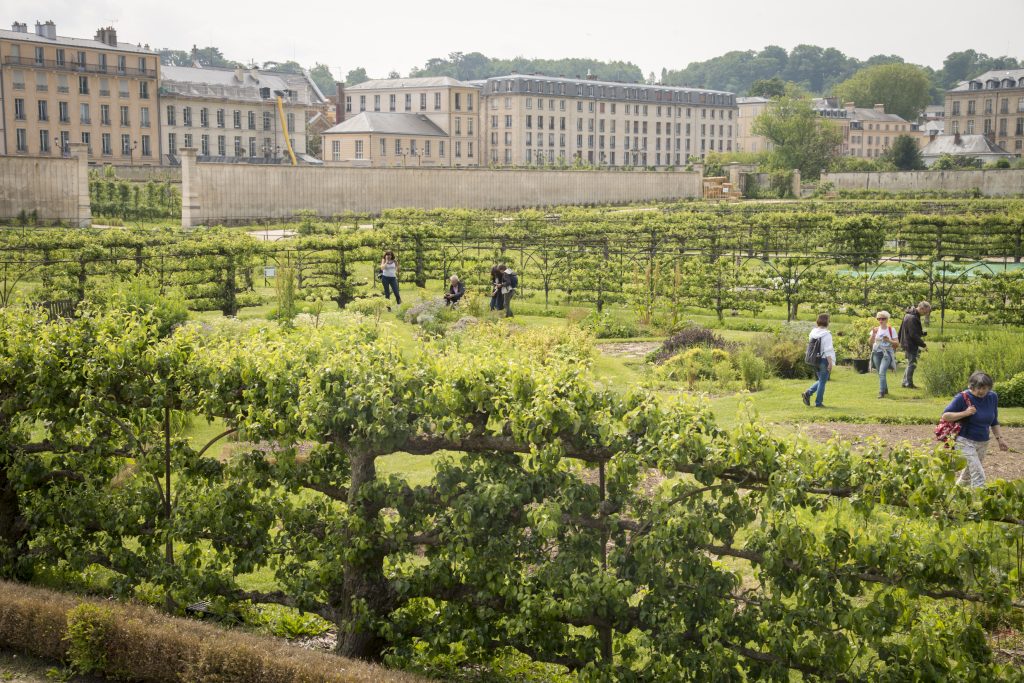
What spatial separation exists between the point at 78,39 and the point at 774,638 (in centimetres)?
8206

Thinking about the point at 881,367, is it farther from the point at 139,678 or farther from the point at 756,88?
the point at 756,88

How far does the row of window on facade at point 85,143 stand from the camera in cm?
7594

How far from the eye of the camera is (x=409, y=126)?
3748 inches

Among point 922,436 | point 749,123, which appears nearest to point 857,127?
point 749,123

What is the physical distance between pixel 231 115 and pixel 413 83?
74.9 feet

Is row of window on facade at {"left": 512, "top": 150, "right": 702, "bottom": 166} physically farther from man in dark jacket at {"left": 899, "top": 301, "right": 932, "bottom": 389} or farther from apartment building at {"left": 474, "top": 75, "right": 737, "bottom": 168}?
man in dark jacket at {"left": 899, "top": 301, "right": 932, "bottom": 389}

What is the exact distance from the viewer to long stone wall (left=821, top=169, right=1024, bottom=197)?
7312cm

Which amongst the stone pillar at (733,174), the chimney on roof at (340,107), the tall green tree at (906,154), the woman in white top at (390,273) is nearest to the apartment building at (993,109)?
the tall green tree at (906,154)

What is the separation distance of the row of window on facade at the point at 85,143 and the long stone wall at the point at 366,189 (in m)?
32.8

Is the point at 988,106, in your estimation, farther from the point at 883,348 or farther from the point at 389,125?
the point at 883,348

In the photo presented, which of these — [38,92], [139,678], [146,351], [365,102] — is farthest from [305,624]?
[365,102]

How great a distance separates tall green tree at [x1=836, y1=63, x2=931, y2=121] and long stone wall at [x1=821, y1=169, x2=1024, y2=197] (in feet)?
253

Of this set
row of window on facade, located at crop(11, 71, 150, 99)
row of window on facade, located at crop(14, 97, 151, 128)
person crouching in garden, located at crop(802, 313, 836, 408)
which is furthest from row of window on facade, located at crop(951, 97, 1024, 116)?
person crouching in garden, located at crop(802, 313, 836, 408)

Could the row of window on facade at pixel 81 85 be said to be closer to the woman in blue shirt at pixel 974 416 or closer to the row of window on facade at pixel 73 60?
the row of window on facade at pixel 73 60
